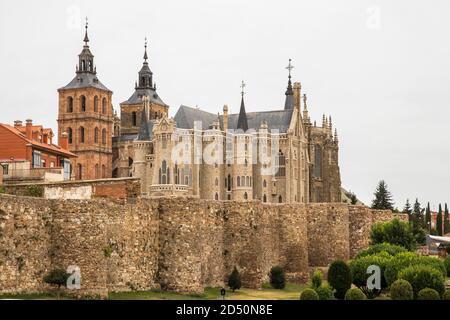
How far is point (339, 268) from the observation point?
1815 inches

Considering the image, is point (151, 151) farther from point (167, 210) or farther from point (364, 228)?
point (167, 210)

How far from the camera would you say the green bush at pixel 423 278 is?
45.3 m

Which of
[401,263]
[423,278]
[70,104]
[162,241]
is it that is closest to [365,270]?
[401,263]

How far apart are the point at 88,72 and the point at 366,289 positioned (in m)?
108

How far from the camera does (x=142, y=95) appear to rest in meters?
169

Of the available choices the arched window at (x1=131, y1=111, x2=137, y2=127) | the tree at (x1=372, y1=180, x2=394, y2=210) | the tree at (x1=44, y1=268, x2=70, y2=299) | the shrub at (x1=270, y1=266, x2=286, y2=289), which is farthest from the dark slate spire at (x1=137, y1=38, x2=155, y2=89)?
the tree at (x1=44, y1=268, x2=70, y2=299)

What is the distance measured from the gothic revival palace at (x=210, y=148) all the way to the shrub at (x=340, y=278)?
73296mm

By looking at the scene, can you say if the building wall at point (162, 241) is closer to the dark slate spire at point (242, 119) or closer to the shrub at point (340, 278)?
the shrub at point (340, 278)

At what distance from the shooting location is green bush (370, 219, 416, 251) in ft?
202

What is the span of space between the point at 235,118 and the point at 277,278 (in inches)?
3792

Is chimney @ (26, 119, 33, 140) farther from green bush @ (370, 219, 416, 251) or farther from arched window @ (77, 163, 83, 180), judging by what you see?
arched window @ (77, 163, 83, 180)

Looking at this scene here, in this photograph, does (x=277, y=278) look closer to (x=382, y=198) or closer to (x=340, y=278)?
(x=340, y=278)

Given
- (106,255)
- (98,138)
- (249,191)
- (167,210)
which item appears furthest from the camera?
(98,138)
